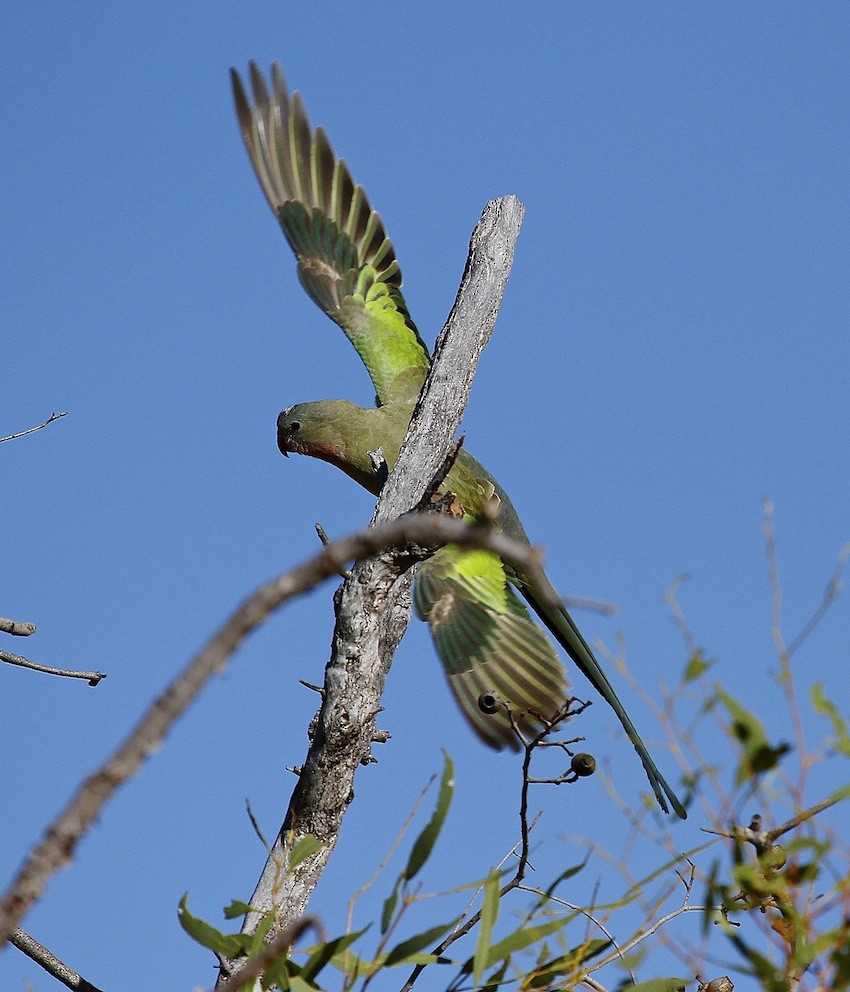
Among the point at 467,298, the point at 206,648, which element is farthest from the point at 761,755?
the point at 467,298

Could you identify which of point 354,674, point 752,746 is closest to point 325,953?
point 752,746

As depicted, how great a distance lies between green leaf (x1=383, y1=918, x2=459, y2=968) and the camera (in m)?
1.61

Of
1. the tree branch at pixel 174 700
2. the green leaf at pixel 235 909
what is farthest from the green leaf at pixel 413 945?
the tree branch at pixel 174 700

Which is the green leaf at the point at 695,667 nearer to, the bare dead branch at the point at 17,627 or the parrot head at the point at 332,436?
the bare dead branch at the point at 17,627

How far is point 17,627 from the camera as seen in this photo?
2.73 m

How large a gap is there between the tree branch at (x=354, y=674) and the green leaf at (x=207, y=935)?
197mm

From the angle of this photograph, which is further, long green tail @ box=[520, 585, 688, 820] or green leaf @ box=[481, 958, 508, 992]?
long green tail @ box=[520, 585, 688, 820]

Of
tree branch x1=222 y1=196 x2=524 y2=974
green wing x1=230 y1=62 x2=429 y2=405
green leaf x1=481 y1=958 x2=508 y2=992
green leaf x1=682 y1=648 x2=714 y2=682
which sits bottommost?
green leaf x1=481 y1=958 x2=508 y2=992

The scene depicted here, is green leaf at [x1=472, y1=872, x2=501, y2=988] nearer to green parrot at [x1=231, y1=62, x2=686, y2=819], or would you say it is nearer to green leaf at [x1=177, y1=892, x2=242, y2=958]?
green leaf at [x1=177, y1=892, x2=242, y2=958]

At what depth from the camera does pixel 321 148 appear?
4.91m

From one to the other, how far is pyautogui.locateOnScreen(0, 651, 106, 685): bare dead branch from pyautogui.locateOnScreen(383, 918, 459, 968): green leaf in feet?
4.58

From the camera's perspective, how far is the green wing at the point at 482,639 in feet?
12.2

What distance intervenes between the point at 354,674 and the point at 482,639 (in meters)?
1.32

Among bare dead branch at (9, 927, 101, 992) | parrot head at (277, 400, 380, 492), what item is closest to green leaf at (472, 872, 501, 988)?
bare dead branch at (9, 927, 101, 992)
